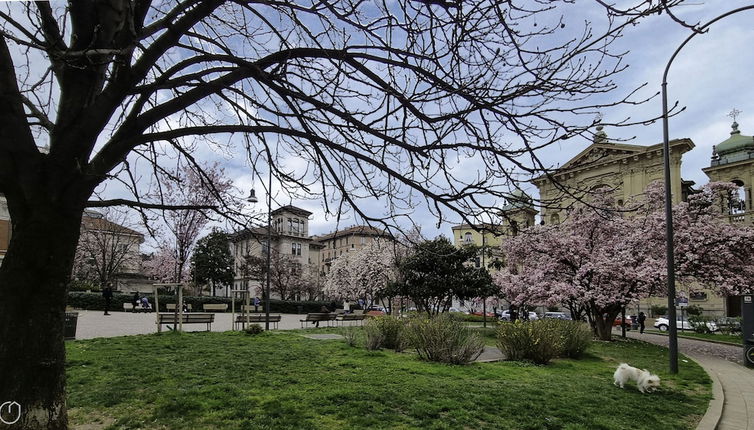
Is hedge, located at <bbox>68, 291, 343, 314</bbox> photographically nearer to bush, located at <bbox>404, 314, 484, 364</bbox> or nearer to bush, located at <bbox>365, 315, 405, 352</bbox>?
bush, located at <bbox>365, 315, 405, 352</bbox>

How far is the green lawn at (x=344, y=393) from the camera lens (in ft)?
19.1

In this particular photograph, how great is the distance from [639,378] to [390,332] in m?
6.61

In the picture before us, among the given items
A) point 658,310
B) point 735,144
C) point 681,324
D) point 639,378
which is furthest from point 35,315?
point 735,144

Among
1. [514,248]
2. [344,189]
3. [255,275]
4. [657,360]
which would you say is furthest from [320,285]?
[344,189]

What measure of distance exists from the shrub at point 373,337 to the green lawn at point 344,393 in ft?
4.14

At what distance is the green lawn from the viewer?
19.1 feet

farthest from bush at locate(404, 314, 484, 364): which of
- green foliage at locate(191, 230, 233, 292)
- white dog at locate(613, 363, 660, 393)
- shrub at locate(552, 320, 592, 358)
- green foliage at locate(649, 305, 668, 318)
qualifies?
green foliage at locate(191, 230, 233, 292)

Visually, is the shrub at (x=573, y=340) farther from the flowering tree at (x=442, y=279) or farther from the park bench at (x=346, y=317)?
the park bench at (x=346, y=317)

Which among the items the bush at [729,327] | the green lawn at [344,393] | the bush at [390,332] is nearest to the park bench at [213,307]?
the green lawn at [344,393]

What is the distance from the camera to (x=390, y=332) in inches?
542

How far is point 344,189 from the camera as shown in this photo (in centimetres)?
586

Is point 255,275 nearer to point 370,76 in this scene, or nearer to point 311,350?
point 311,350

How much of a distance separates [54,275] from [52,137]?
4.25ft

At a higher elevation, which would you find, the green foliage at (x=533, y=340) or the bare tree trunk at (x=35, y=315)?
the bare tree trunk at (x=35, y=315)
